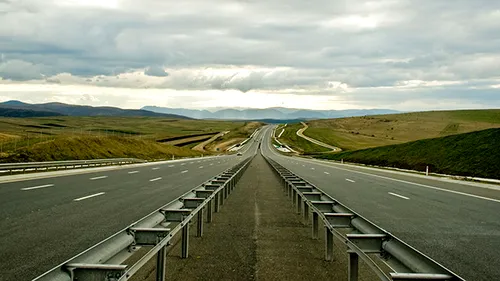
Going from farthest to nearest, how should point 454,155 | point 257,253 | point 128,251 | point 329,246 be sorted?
point 454,155 → point 257,253 → point 329,246 → point 128,251

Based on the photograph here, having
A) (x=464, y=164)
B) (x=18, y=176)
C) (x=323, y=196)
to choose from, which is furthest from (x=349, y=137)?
(x=323, y=196)

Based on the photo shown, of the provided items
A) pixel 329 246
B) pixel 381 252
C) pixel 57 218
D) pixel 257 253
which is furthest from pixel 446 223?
pixel 57 218

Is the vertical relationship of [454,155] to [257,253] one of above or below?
below

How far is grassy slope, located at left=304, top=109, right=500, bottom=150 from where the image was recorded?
118562 millimetres

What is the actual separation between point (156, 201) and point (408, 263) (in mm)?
11351

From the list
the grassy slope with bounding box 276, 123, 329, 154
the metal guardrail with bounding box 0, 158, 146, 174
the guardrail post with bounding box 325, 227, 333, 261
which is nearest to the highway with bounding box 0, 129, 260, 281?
the guardrail post with bounding box 325, 227, 333, 261

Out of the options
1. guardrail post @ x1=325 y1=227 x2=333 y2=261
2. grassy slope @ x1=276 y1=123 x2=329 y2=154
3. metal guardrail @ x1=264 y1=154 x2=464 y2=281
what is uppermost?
metal guardrail @ x1=264 y1=154 x2=464 y2=281

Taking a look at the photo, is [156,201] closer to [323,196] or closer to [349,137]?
[323,196]

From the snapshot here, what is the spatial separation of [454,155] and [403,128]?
10306cm

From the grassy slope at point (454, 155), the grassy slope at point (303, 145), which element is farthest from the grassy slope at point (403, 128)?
the grassy slope at point (454, 155)

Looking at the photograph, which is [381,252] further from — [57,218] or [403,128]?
[403,128]

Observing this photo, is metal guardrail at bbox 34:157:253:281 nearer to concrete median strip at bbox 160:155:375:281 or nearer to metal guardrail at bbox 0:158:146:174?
concrete median strip at bbox 160:155:375:281

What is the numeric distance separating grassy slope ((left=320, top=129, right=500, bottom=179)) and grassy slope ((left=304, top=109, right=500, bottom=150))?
178ft

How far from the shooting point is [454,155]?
41.8 m
